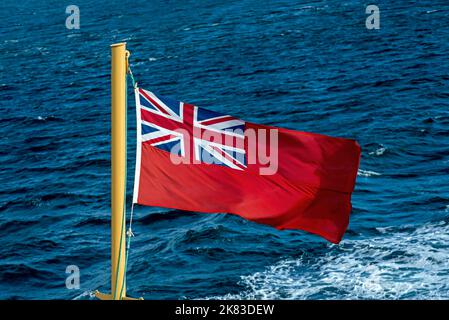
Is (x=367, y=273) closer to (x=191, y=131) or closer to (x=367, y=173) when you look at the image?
(x=367, y=173)

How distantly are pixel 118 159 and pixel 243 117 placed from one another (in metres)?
49.6

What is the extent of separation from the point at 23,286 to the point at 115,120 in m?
25.4

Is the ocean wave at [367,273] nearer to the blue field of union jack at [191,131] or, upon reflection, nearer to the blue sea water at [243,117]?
the blue sea water at [243,117]

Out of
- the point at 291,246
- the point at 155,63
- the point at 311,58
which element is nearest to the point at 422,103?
the point at 311,58

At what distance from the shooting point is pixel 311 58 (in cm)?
8394

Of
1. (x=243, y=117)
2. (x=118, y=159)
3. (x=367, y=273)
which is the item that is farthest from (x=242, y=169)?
(x=243, y=117)

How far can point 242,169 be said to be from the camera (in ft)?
68.8

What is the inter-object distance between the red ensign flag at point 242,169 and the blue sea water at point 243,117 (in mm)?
15539

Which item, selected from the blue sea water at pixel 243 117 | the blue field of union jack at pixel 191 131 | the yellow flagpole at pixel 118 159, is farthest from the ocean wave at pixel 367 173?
the yellow flagpole at pixel 118 159

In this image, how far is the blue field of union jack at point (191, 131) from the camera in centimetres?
2011

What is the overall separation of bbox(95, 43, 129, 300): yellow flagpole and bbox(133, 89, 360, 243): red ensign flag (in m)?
2.00

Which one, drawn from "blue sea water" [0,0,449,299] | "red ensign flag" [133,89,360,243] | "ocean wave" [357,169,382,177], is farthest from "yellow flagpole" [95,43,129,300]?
"ocean wave" [357,169,382,177]
